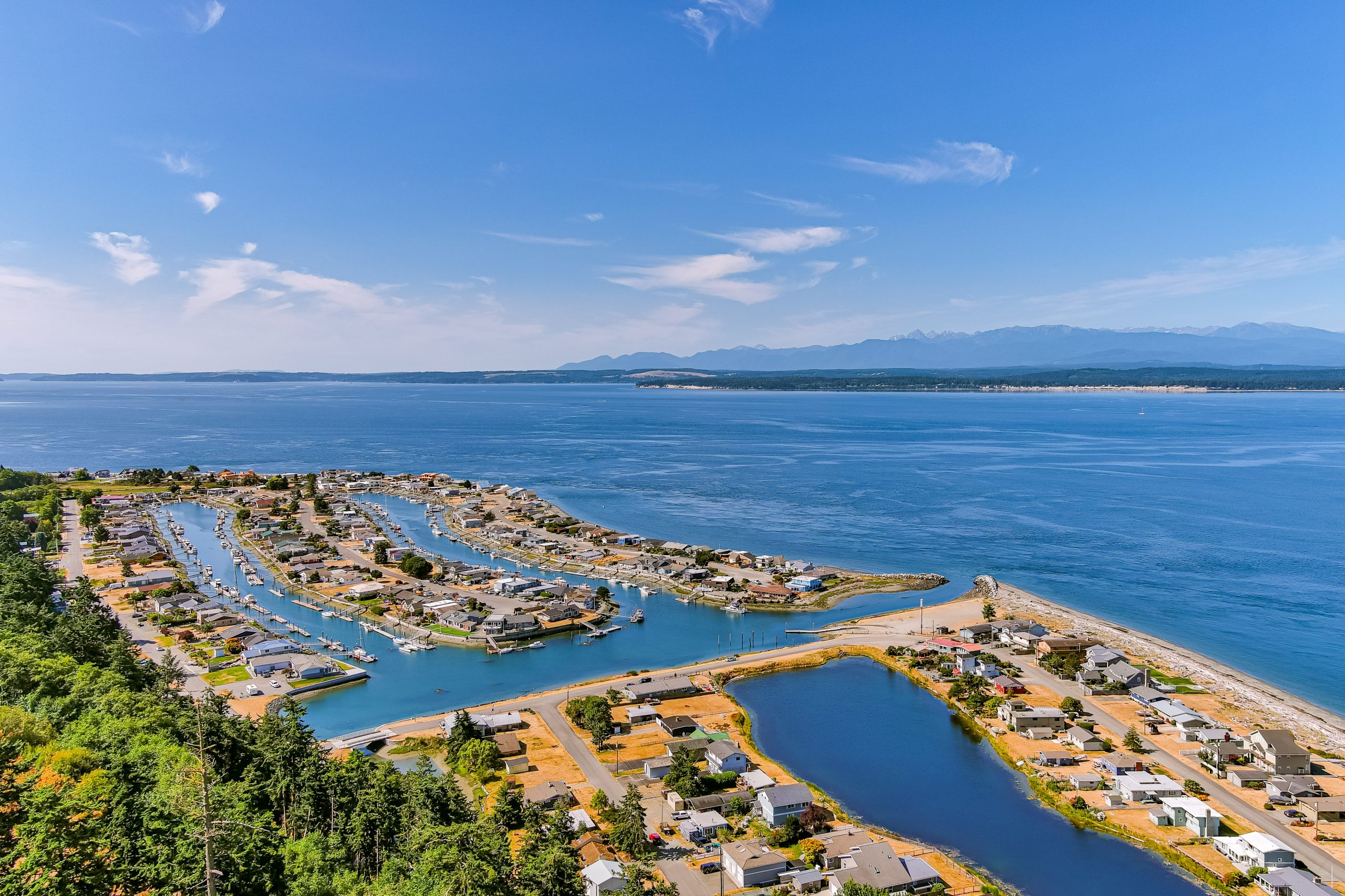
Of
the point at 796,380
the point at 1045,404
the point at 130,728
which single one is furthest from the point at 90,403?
the point at 1045,404

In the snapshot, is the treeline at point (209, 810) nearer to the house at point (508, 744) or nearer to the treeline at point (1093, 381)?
the house at point (508, 744)

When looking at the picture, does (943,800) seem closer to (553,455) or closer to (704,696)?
(704,696)

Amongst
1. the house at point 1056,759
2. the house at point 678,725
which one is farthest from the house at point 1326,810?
the house at point 678,725

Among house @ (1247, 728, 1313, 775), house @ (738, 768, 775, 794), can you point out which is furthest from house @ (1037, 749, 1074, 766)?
house @ (738, 768, 775, 794)

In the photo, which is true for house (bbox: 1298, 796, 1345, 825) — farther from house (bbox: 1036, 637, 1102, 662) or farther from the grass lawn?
the grass lawn

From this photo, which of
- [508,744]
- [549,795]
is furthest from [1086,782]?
[508,744]
